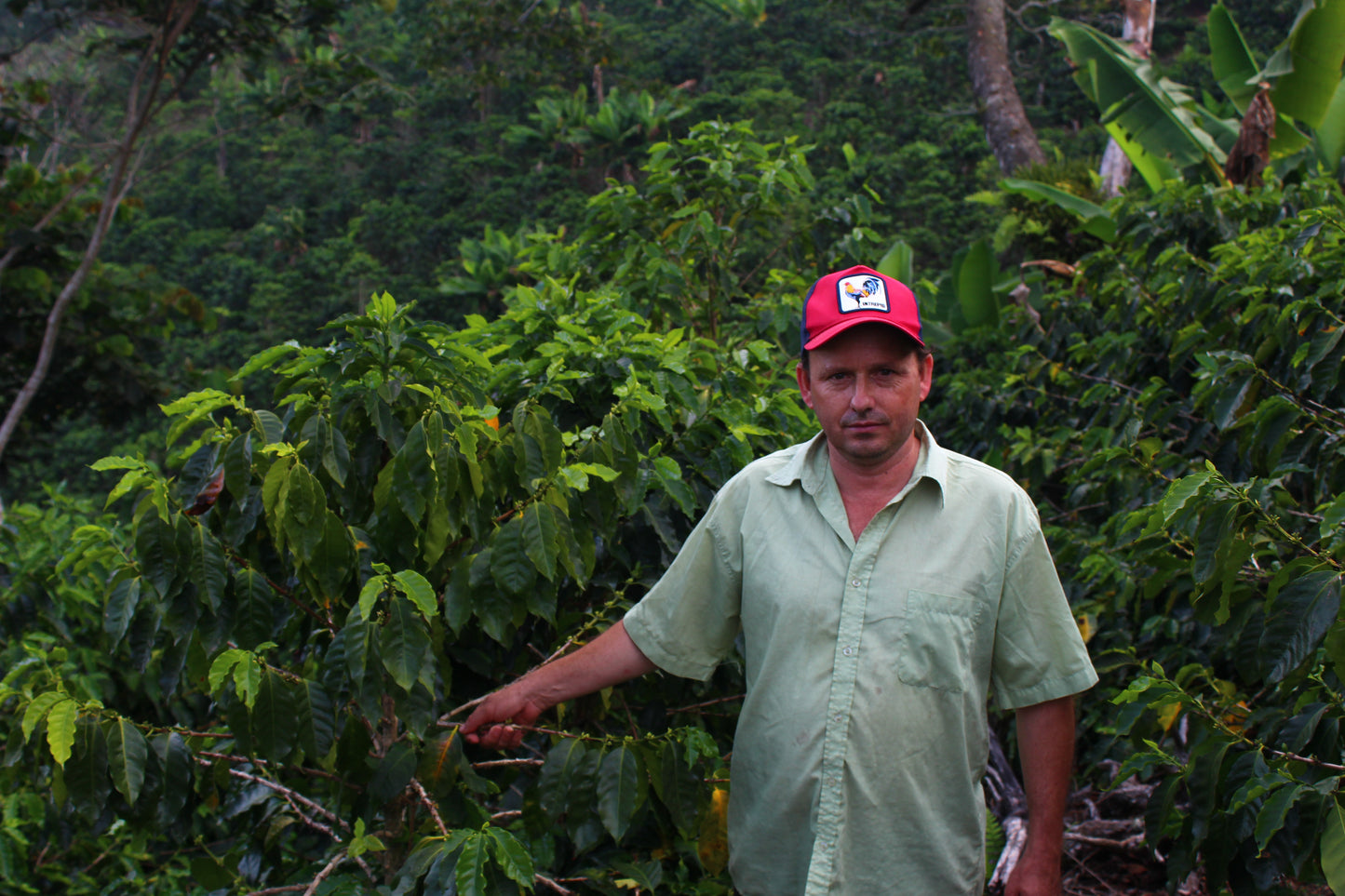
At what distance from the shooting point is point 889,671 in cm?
149

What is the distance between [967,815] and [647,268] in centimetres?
219

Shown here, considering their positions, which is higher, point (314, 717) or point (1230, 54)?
point (1230, 54)

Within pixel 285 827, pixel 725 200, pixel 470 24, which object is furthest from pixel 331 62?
pixel 285 827

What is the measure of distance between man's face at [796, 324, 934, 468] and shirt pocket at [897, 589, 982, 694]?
23 cm

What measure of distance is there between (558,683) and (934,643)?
1.97ft

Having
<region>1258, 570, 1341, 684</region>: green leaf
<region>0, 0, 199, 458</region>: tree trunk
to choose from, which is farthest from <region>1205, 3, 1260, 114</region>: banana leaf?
<region>1258, 570, 1341, 684</region>: green leaf

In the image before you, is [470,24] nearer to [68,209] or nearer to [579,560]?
[68,209]

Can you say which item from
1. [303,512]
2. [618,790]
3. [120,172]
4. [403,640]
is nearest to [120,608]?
[303,512]

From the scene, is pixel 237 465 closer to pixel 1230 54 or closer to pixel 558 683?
pixel 558 683

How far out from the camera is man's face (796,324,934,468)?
1556 mm

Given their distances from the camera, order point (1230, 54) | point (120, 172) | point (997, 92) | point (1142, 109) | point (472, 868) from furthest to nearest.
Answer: point (997, 92)
point (1142, 109)
point (1230, 54)
point (120, 172)
point (472, 868)

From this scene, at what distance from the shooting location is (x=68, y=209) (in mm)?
7449

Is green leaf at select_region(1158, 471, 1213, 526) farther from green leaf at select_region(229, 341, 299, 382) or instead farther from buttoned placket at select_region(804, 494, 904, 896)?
green leaf at select_region(229, 341, 299, 382)

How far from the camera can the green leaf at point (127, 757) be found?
1.57 m
